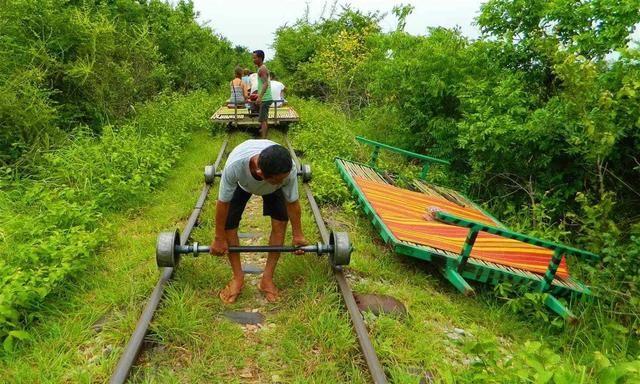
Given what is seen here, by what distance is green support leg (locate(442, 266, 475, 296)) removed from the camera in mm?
4309

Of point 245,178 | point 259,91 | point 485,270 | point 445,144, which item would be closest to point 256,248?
point 245,178

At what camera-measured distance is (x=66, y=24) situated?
8852 millimetres

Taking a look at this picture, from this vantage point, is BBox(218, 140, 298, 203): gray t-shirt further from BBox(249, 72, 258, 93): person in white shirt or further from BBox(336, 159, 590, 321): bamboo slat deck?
BBox(249, 72, 258, 93): person in white shirt

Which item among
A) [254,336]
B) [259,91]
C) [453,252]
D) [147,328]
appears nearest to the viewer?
[147,328]

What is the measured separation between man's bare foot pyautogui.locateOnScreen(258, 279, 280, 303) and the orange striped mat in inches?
54.1

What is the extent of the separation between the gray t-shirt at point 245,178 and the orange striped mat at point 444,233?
1.52 m

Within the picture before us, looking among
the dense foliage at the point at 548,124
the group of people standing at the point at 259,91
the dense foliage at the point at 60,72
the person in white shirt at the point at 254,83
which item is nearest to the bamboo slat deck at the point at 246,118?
the group of people standing at the point at 259,91

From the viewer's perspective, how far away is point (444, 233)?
18.3 ft

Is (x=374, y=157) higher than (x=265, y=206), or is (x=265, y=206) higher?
(x=265, y=206)

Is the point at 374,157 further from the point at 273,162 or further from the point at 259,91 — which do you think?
the point at 273,162

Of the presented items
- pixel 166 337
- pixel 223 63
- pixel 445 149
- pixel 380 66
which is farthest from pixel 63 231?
pixel 223 63

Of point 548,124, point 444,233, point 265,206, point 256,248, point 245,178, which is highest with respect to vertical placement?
point 548,124

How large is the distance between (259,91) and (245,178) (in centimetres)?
750

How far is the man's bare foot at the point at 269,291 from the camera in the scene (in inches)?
163
